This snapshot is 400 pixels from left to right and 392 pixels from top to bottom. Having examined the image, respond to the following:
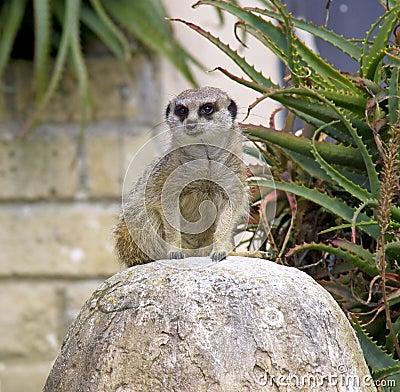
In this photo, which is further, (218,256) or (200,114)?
(200,114)

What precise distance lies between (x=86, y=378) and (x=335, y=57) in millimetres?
1975

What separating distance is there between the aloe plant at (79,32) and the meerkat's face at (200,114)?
115 cm

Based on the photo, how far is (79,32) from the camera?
9.39 feet

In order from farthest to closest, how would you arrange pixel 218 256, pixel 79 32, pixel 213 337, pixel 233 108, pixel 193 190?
pixel 79 32 → pixel 233 108 → pixel 193 190 → pixel 218 256 → pixel 213 337

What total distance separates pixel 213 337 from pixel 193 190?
1.20 ft

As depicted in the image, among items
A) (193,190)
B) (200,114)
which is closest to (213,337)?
(193,190)

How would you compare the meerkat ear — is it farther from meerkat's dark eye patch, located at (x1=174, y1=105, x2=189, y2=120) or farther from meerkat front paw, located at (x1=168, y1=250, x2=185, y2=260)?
meerkat front paw, located at (x1=168, y1=250, x2=185, y2=260)

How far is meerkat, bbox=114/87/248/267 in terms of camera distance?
1499 mm

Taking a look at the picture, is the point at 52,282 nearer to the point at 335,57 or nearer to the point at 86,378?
the point at 335,57

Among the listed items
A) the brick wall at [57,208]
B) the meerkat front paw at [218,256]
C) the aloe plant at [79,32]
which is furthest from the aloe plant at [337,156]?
the brick wall at [57,208]

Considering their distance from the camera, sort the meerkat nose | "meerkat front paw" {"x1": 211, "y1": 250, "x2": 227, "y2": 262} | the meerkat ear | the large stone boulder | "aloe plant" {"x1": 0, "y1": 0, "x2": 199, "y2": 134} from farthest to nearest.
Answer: "aloe plant" {"x1": 0, "y1": 0, "x2": 199, "y2": 134} < the meerkat ear < the meerkat nose < "meerkat front paw" {"x1": 211, "y1": 250, "x2": 227, "y2": 262} < the large stone boulder

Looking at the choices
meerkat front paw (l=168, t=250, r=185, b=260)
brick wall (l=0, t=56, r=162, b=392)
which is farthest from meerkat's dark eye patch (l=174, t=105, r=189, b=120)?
brick wall (l=0, t=56, r=162, b=392)

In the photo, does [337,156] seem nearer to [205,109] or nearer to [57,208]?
[205,109]

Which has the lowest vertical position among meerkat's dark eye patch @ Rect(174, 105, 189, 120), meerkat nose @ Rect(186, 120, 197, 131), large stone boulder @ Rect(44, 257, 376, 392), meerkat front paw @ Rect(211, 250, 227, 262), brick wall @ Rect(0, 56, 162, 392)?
brick wall @ Rect(0, 56, 162, 392)
